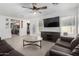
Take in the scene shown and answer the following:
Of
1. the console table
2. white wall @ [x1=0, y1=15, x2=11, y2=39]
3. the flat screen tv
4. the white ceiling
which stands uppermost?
the white ceiling

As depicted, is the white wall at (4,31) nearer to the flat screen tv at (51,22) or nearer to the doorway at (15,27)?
the doorway at (15,27)

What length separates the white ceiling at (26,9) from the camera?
1.28m

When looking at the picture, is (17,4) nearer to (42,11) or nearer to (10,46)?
(42,11)

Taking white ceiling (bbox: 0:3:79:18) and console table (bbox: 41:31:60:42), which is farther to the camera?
console table (bbox: 41:31:60:42)

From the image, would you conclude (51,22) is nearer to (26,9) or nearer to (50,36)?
(50,36)

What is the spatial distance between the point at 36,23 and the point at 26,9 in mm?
317

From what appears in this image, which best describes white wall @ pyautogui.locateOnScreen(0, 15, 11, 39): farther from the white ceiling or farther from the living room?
the white ceiling

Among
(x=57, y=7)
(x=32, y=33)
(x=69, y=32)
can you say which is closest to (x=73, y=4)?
(x=57, y=7)

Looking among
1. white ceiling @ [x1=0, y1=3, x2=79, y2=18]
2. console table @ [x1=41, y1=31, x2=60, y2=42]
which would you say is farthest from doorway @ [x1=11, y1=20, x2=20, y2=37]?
console table @ [x1=41, y1=31, x2=60, y2=42]

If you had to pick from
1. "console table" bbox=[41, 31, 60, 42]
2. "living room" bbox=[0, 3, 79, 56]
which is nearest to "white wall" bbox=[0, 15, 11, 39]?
"living room" bbox=[0, 3, 79, 56]

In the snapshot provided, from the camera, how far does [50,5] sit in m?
1.33

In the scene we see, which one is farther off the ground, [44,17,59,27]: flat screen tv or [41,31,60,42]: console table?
[44,17,59,27]: flat screen tv

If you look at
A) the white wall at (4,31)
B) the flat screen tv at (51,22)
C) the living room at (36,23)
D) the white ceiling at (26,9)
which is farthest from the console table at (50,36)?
the white wall at (4,31)

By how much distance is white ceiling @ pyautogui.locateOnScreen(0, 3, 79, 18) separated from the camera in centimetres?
128
